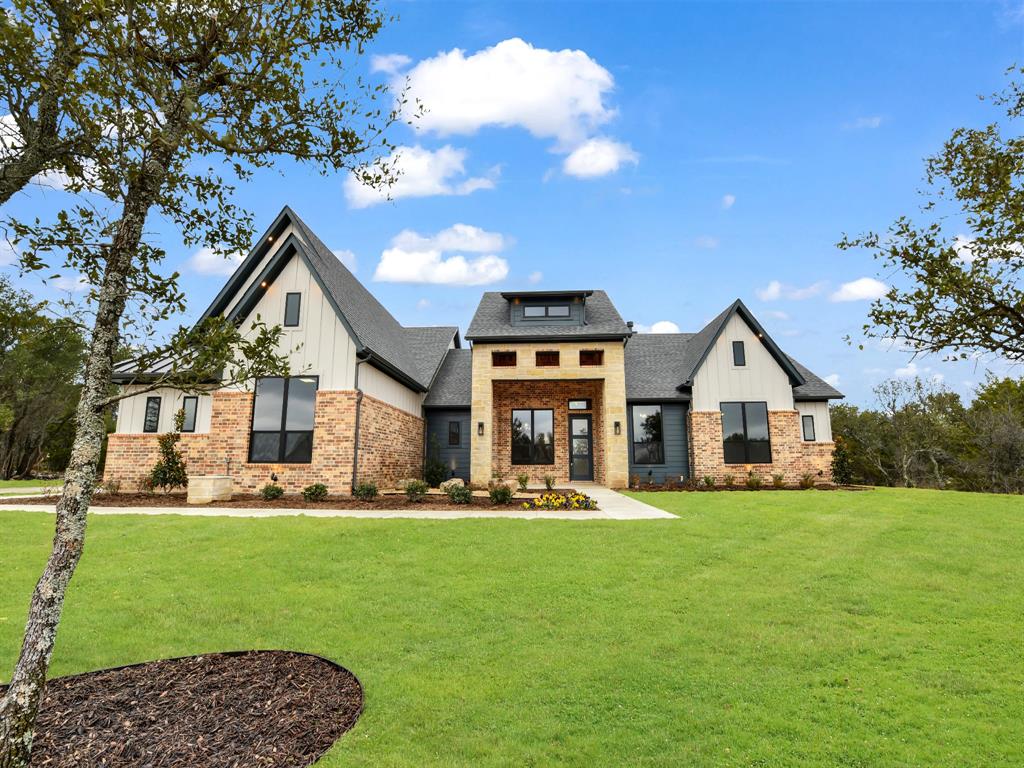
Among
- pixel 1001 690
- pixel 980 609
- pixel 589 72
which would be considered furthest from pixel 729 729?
pixel 589 72

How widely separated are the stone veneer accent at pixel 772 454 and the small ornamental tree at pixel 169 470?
708 inches

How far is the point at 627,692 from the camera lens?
3.94 m

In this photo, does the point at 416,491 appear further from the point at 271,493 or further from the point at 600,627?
the point at 600,627

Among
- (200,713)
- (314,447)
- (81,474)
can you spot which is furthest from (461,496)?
(81,474)

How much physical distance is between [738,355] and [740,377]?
88 centimetres

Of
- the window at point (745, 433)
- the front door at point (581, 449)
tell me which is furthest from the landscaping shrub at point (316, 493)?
the window at point (745, 433)

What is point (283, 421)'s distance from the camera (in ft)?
50.2

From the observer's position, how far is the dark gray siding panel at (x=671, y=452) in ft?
65.5

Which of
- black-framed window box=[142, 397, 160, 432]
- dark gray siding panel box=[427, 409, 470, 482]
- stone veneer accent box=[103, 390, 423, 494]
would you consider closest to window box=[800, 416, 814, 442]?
dark gray siding panel box=[427, 409, 470, 482]

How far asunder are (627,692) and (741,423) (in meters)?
17.5

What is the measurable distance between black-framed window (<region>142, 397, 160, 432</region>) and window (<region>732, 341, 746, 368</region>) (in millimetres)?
21474

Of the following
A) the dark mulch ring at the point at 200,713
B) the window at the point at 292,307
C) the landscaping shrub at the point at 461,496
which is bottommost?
the dark mulch ring at the point at 200,713

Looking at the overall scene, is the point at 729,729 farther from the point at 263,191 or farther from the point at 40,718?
the point at 263,191

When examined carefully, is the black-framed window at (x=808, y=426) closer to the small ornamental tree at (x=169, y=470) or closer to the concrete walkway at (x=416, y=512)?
the concrete walkway at (x=416, y=512)
